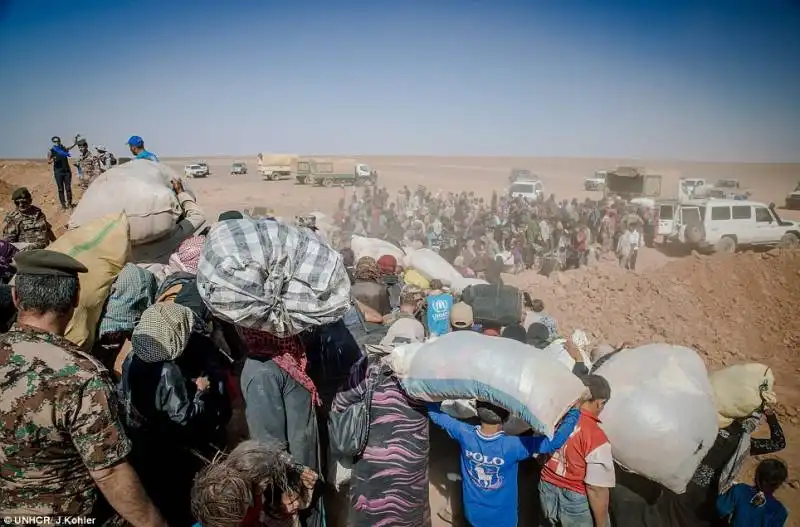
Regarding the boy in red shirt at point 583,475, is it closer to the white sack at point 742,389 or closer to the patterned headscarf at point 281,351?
the white sack at point 742,389

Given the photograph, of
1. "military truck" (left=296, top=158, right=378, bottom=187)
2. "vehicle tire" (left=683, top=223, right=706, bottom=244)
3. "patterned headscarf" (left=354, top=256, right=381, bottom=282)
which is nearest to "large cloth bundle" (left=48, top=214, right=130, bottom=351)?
"patterned headscarf" (left=354, top=256, right=381, bottom=282)

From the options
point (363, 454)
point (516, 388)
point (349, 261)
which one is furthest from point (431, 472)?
point (349, 261)

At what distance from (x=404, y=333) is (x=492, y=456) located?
1.22 meters

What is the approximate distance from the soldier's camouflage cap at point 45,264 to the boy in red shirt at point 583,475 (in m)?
2.60

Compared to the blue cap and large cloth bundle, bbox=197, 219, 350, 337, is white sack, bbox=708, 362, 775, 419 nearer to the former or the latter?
large cloth bundle, bbox=197, 219, 350, 337

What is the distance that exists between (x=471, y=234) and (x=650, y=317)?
681 cm

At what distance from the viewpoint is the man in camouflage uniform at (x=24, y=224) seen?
5.35m

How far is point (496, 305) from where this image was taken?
5.25 m

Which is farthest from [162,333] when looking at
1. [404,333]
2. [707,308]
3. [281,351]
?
[707,308]

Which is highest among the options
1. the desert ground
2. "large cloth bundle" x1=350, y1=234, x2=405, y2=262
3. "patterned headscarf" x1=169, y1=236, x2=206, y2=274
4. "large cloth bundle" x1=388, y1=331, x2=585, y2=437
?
"patterned headscarf" x1=169, y1=236, x2=206, y2=274

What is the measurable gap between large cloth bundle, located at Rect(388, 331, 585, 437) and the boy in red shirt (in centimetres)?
38

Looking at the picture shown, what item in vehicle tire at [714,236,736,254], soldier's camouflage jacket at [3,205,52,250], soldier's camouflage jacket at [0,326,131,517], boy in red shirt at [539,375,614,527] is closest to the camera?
soldier's camouflage jacket at [0,326,131,517]

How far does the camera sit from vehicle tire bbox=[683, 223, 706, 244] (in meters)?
14.2

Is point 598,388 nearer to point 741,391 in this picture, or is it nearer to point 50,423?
point 741,391
